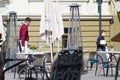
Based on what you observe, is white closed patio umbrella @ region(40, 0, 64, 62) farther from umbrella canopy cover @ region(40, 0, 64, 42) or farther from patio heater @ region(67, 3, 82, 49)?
patio heater @ region(67, 3, 82, 49)

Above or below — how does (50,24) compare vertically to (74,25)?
above

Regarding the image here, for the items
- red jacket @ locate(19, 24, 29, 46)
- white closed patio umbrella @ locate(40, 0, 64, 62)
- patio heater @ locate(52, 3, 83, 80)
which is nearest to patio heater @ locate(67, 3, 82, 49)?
red jacket @ locate(19, 24, 29, 46)

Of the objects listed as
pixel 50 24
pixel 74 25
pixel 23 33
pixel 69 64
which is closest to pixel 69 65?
pixel 69 64

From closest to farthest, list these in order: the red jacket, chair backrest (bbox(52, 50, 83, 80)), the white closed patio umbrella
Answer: chair backrest (bbox(52, 50, 83, 80)) → the white closed patio umbrella → the red jacket

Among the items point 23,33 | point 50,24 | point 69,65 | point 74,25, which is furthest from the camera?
point 74,25

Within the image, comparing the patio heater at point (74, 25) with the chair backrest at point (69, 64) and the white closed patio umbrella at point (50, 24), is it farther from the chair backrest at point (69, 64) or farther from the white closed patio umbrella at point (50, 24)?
the chair backrest at point (69, 64)

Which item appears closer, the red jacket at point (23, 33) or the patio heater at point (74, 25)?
the red jacket at point (23, 33)

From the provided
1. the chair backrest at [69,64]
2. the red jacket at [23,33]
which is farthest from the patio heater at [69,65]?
the red jacket at [23,33]

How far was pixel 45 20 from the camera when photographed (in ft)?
52.6

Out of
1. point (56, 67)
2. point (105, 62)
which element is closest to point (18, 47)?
point (105, 62)

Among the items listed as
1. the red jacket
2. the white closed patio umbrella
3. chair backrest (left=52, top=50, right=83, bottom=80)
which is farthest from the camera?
the red jacket

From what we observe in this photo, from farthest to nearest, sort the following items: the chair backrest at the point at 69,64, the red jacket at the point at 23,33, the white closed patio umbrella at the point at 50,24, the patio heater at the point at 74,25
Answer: the patio heater at the point at 74,25, the red jacket at the point at 23,33, the white closed patio umbrella at the point at 50,24, the chair backrest at the point at 69,64

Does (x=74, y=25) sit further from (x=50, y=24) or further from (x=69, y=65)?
(x=69, y=65)

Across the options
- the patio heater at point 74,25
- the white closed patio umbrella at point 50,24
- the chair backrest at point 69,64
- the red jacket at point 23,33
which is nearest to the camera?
the chair backrest at point 69,64
